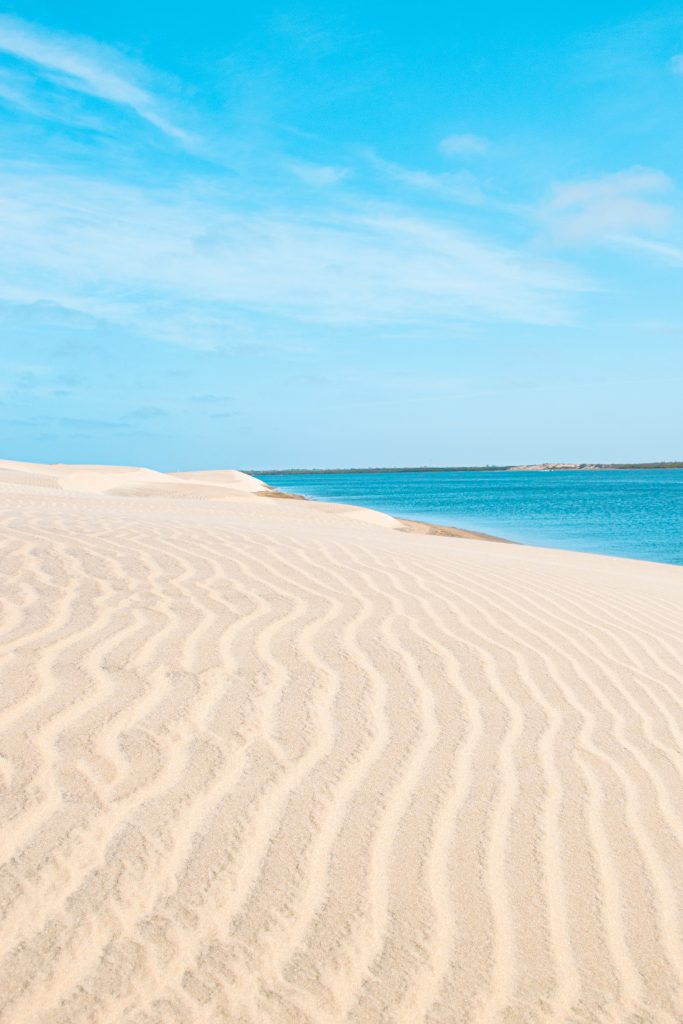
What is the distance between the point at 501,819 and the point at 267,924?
0.99 metres

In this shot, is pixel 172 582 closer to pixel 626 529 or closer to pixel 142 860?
pixel 142 860

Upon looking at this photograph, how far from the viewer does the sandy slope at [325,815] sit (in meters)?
2.06

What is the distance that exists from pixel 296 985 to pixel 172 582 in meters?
3.89

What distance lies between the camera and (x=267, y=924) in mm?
2236

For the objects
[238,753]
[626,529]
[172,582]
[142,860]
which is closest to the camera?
[142,860]

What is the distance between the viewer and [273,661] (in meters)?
4.14

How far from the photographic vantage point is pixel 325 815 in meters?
2.78

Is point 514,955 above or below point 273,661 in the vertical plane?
below

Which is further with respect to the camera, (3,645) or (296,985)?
(3,645)

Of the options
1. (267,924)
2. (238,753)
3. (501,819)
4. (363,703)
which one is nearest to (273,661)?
(363,703)

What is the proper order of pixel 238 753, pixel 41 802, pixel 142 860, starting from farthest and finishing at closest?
pixel 238 753 < pixel 41 802 < pixel 142 860

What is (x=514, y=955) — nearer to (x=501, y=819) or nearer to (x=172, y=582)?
(x=501, y=819)

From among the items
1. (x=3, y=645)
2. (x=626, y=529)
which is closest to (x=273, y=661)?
(x=3, y=645)

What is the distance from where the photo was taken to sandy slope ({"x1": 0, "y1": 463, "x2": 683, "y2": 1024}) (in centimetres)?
206
